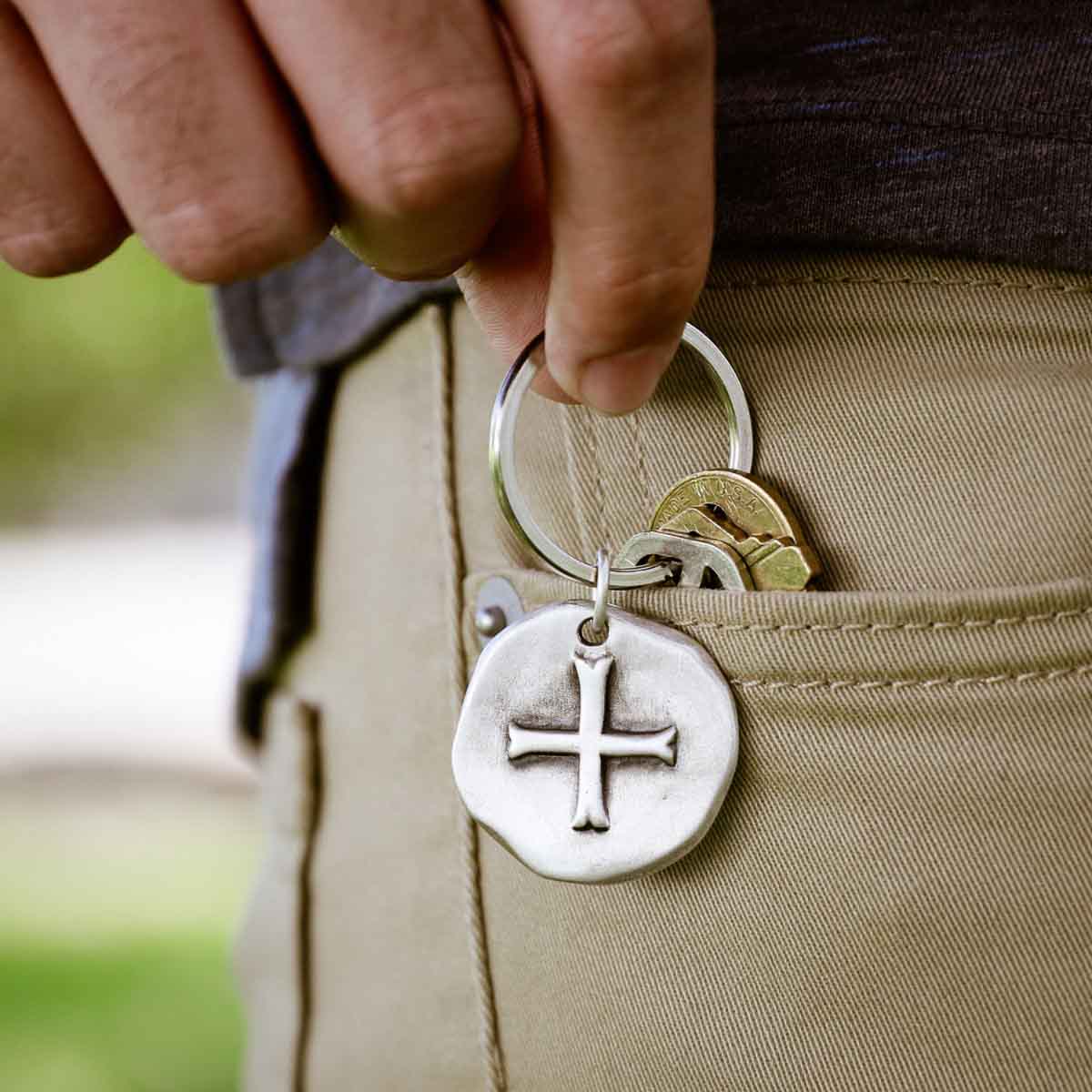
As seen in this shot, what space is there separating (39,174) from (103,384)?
20.7 feet

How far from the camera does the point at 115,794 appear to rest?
422cm

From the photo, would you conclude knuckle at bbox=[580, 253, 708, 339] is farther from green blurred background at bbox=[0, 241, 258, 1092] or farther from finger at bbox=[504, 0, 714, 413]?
green blurred background at bbox=[0, 241, 258, 1092]

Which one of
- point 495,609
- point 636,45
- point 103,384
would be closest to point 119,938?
point 495,609

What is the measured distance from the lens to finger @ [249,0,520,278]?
43 centimetres

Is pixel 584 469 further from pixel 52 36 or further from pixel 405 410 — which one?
pixel 52 36

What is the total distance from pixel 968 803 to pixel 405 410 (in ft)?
1.50

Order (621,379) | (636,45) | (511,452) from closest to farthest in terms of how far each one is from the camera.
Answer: (636,45) → (621,379) → (511,452)

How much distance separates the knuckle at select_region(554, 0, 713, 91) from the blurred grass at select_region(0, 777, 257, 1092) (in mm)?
2677

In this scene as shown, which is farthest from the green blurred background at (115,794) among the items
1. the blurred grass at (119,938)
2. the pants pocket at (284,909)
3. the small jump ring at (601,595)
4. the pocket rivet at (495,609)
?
the small jump ring at (601,595)

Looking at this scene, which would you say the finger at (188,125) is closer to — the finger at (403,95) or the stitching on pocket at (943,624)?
the finger at (403,95)

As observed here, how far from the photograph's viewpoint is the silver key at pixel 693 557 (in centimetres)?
61

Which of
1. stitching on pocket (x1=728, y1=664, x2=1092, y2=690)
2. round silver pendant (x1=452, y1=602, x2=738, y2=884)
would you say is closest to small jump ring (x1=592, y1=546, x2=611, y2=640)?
round silver pendant (x1=452, y1=602, x2=738, y2=884)

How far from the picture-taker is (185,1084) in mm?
2600

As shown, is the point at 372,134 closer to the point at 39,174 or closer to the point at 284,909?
the point at 39,174
